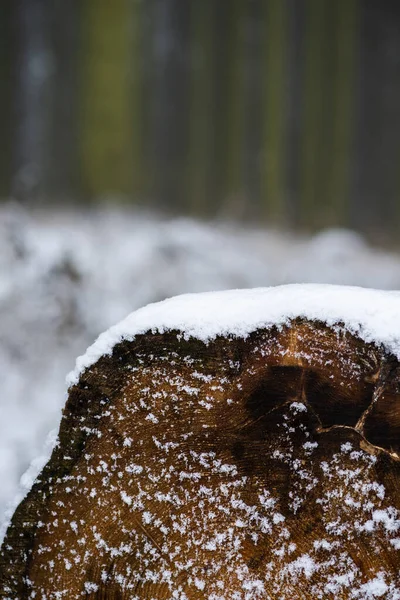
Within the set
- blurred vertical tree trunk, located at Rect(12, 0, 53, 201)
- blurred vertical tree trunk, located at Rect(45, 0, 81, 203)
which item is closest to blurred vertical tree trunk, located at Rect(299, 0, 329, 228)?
blurred vertical tree trunk, located at Rect(45, 0, 81, 203)

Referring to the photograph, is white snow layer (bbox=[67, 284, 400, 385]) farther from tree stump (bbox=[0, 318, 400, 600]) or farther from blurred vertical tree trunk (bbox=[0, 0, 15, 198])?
blurred vertical tree trunk (bbox=[0, 0, 15, 198])

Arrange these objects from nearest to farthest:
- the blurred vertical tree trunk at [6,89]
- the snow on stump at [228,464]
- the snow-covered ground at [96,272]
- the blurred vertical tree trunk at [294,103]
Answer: the snow on stump at [228,464]
the snow-covered ground at [96,272]
the blurred vertical tree trunk at [6,89]
the blurred vertical tree trunk at [294,103]

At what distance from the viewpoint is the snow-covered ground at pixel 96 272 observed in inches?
72.7

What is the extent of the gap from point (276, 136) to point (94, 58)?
87cm

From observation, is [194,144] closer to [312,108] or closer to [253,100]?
[253,100]

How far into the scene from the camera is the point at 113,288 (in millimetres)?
2014

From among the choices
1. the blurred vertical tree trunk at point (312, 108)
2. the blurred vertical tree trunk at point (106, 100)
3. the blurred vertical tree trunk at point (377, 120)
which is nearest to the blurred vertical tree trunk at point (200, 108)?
the blurred vertical tree trunk at point (106, 100)

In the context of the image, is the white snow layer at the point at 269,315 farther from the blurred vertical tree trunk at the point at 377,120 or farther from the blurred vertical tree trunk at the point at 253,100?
the blurred vertical tree trunk at the point at 377,120

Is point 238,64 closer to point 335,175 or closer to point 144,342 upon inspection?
point 335,175

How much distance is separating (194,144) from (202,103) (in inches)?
7.1

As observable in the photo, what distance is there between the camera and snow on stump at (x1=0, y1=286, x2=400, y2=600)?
78 centimetres

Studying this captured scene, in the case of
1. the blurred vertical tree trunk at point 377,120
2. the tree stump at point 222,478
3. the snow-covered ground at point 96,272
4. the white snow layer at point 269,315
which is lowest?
the tree stump at point 222,478

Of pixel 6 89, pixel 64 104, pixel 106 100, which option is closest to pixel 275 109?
pixel 106 100

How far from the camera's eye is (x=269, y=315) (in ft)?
2.63
